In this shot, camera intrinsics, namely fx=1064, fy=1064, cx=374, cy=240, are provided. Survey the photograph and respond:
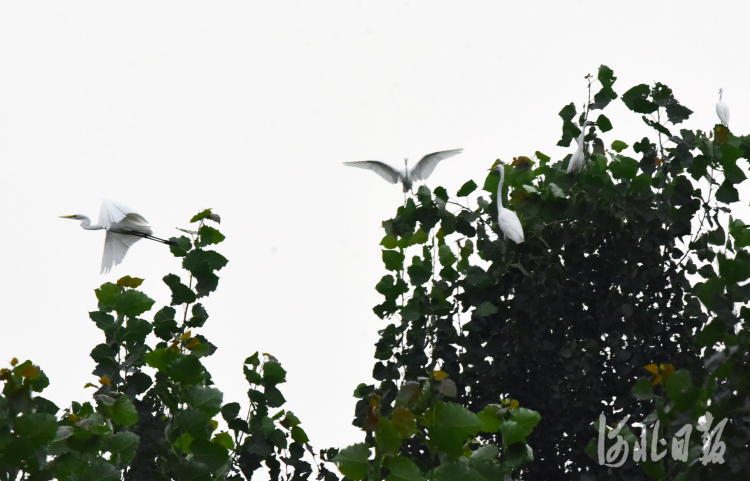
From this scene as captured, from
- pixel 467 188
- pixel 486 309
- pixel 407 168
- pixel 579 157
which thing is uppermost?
pixel 407 168

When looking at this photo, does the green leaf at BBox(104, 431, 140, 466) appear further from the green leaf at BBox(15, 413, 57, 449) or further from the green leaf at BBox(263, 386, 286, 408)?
the green leaf at BBox(263, 386, 286, 408)

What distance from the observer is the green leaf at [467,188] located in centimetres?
534

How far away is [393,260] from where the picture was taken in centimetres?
534

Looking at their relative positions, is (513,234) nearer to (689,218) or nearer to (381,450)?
(689,218)

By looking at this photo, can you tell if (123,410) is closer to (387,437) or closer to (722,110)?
(387,437)

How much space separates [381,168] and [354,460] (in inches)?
176

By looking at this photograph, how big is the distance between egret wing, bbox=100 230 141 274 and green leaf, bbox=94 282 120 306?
178 cm

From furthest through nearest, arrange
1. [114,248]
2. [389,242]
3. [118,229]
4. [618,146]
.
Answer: [114,248]
[118,229]
[618,146]
[389,242]

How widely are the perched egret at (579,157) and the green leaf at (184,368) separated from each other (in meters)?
2.48

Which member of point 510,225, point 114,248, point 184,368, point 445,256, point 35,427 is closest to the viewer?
point 35,427

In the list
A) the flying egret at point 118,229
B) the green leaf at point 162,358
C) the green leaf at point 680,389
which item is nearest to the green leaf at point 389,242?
the flying egret at point 118,229

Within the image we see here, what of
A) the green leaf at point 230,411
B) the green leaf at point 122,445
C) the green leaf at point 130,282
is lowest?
the green leaf at point 122,445

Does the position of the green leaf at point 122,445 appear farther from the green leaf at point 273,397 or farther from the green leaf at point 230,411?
the green leaf at point 273,397

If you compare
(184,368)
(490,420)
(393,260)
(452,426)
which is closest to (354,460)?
(452,426)
